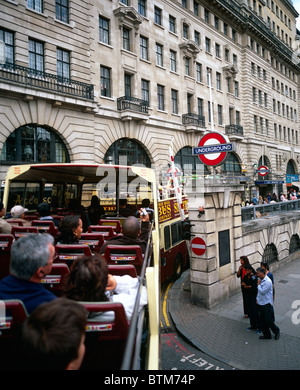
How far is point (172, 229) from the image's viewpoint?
1286 cm

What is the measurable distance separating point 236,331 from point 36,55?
64.8 ft

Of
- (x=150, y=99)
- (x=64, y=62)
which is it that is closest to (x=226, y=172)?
(x=150, y=99)

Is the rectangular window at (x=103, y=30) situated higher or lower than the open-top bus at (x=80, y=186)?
higher

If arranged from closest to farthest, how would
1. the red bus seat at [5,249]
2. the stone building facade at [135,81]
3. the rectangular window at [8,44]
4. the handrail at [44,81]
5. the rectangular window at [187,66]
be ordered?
the red bus seat at [5,249] < the handrail at [44,81] < the rectangular window at [8,44] < the stone building facade at [135,81] < the rectangular window at [187,66]

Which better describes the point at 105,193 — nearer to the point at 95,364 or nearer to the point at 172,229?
the point at 172,229

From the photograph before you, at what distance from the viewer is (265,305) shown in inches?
307

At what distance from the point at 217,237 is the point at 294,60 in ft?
188

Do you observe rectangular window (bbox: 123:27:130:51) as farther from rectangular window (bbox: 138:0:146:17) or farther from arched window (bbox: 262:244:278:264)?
arched window (bbox: 262:244:278:264)

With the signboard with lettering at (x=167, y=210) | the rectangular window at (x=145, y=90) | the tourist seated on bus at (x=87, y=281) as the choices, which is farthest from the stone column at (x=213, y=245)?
the rectangular window at (x=145, y=90)

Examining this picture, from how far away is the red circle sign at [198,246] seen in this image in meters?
10.2

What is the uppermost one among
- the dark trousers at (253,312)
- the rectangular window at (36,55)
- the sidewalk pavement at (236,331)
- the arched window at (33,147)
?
the rectangular window at (36,55)

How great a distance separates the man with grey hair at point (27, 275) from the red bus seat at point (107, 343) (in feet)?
1.58

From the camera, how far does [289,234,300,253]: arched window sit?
61.4 feet

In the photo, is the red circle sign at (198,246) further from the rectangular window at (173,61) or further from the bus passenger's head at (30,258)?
the rectangular window at (173,61)
